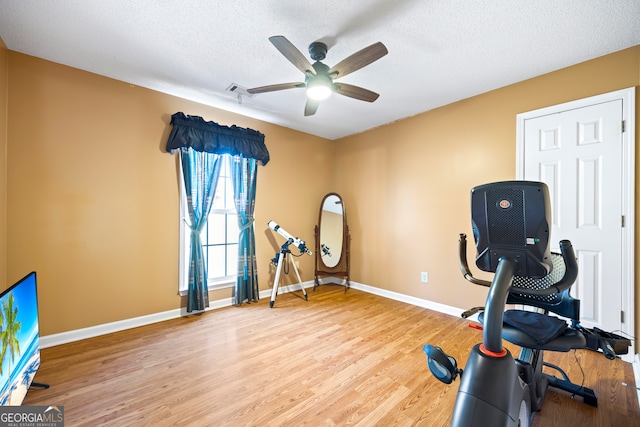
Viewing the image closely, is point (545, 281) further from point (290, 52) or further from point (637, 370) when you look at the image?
point (290, 52)

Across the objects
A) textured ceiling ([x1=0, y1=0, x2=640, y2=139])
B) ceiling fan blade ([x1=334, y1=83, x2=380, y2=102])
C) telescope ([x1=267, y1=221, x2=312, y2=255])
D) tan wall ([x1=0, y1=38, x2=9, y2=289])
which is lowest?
telescope ([x1=267, y1=221, x2=312, y2=255])

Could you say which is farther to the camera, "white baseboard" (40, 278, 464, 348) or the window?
the window

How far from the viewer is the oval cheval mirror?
13.6 feet

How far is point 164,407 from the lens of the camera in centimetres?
156

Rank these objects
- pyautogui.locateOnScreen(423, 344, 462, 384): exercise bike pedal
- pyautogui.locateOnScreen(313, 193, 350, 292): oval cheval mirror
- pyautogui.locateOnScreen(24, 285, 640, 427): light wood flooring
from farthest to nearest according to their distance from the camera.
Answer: pyautogui.locateOnScreen(313, 193, 350, 292): oval cheval mirror
pyautogui.locateOnScreen(24, 285, 640, 427): light wood flooring
pyautogui.locateOnScreen(423, 344, 462, 384): exercise bike pedal

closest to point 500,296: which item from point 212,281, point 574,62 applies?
point 574,62

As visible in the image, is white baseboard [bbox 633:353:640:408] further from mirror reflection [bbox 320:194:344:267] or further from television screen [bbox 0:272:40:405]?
television screen [bbox 0:272:40:405]

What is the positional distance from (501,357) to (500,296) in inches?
9.3

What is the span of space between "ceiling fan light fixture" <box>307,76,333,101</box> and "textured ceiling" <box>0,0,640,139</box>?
0.32m

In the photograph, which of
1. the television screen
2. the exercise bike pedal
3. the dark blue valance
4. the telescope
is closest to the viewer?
the exercise bike pedal

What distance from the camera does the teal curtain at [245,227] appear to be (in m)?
3.30

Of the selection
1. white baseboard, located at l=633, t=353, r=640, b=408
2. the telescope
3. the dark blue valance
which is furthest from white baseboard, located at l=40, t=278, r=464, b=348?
the dark blue valance

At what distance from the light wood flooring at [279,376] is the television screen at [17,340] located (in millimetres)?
273

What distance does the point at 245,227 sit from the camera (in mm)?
3369
